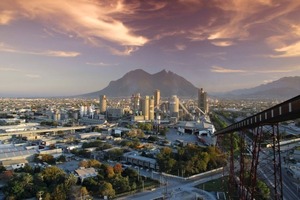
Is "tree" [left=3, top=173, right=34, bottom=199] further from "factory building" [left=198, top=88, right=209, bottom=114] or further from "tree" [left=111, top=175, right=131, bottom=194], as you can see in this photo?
"factory building" [left=198, top=88, right=209, bottom=114]

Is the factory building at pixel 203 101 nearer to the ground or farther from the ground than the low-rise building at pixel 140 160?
farther from the ground

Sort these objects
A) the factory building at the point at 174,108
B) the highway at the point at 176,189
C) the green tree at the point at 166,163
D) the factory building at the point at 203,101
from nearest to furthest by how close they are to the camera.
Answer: the highway at the point at 176,189 < the green tree at the point at 166,163 < the factory building at the point at 174,108 < the factory building at the point at 203,101

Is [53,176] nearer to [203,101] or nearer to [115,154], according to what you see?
[115,154]

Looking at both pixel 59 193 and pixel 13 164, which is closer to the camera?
pixel 59 193

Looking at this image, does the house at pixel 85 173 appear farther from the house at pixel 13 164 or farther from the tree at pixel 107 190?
the house at pixel 13 164

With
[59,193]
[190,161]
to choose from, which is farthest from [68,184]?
[190,161]

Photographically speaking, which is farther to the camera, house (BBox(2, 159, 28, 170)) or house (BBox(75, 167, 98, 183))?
house (BBox(2, 159, 28, 170))

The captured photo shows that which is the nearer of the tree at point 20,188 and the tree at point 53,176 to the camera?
the tree at point 20,188

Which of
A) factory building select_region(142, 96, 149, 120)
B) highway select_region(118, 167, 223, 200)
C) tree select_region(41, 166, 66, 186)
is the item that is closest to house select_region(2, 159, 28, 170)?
tree select_region(41, 166, 66, 186)

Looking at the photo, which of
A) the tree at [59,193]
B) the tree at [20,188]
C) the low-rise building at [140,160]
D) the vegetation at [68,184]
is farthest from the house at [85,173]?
the low-rise building at [140,160]
